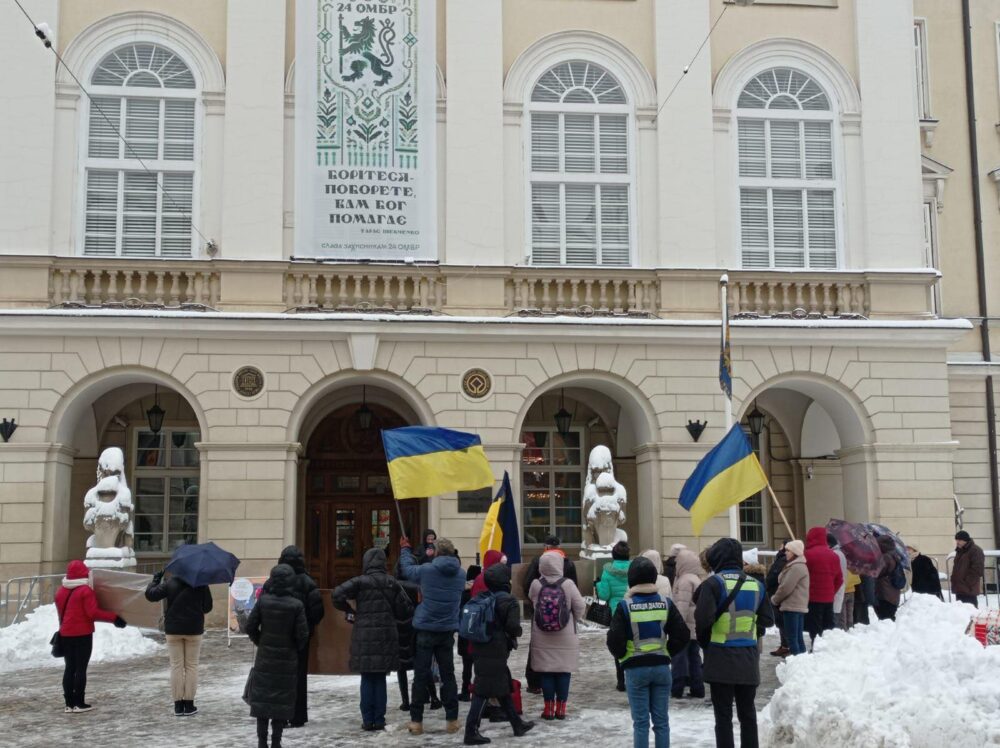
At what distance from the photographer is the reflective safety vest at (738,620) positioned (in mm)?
8414

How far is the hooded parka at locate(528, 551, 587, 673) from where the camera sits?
1040cm

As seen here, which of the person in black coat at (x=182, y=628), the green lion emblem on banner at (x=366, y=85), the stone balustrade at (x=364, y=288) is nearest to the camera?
the person in black coat at (x=182, y=628)

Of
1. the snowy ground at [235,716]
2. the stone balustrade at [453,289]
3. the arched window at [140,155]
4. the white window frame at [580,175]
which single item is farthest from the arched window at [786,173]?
the arched window at [140,155]

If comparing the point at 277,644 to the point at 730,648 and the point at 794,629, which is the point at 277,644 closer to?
the point at 730,648

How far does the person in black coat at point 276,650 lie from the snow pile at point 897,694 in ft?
12.7

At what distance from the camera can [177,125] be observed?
19.7m

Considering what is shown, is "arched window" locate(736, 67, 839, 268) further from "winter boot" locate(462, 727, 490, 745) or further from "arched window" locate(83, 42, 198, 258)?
"winter boot" locate(462, 727, 490, 745)

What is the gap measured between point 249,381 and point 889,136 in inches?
494

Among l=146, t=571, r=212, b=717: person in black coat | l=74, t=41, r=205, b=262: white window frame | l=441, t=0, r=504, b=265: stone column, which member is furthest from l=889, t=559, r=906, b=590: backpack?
l=74, t=41, r=205, b=262: white window frame

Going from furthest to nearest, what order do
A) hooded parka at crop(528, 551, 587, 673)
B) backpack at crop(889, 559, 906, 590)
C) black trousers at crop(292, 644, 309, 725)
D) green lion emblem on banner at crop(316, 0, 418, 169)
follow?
1. green lion emblem on banner at crop(316, 0, 418, 169)
2. backpack at crop(889, 559, 906, 590)
3. hooded parka at crop(528, 551, 587, 673)
4. black trousers at crop(292, 644, 309, 725)

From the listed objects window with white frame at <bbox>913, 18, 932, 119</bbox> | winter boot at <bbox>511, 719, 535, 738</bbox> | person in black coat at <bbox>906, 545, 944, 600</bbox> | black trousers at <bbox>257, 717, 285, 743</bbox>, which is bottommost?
winter boot at <bbox>511, 719, 535, 738</bbox>

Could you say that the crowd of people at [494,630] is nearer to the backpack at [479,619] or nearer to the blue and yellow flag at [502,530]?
the backpack at [479,619]

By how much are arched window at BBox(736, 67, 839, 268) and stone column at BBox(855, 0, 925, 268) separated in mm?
668

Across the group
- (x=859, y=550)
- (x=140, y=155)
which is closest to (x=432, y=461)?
(x=859, y=550)
